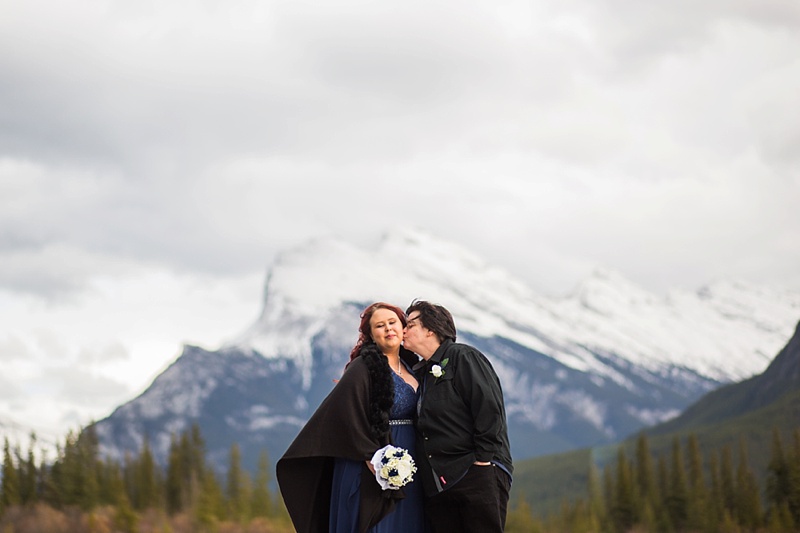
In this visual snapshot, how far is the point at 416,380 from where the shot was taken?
33.9ft

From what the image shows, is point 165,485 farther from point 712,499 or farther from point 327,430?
point 327,430

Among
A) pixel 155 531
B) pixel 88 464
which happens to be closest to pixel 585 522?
pixel 88 464

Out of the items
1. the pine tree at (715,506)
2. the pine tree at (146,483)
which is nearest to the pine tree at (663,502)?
the pine tree at (715,506)

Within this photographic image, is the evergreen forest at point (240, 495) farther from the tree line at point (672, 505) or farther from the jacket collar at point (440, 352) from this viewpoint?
the jacket collar at point (440, 352)

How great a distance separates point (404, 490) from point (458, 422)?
887 millimetres

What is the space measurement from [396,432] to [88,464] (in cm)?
8613

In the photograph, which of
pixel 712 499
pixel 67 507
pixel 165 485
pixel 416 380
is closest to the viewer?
pixel 416 380

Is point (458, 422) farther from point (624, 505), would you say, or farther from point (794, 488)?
point (624, 505)

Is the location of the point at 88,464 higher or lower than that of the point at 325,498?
higher

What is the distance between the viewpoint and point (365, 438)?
9930 millimetres

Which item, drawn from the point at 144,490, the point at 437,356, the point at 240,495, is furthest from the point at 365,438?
the point at 144,490

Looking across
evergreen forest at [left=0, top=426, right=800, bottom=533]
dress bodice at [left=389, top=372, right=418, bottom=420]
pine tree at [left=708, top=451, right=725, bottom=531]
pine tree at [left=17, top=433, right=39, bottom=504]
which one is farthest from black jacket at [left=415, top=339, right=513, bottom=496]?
pine tree at [left=708, top=451, right=725, bottom=531]

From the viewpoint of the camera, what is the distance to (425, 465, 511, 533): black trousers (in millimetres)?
9586

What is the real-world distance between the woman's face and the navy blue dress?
1.01 ft
